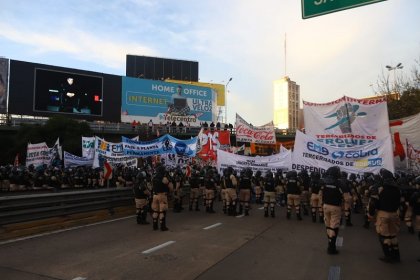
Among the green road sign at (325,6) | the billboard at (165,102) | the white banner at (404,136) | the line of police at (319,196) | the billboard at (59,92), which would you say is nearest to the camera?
the green road sign at (325,6)

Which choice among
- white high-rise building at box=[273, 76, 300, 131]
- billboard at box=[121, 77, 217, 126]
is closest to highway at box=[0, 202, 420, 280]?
billboard at box=[121, 77, 217, 126]

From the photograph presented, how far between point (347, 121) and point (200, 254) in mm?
9752

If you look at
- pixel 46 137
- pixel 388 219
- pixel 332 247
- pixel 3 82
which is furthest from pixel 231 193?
pixel 3 82

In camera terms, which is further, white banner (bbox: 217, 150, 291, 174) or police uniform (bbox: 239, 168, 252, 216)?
white banner (bbox: 217, 150, 291, 174)

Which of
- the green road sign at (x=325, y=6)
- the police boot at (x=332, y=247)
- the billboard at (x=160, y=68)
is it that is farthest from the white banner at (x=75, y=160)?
the billboard at (x=160, y=68)

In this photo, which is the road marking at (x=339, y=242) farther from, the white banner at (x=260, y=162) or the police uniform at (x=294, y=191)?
the white banner at (x=260, y=162)

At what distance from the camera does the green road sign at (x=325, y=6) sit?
274 inches

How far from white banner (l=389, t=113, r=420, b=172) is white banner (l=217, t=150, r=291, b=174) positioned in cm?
527

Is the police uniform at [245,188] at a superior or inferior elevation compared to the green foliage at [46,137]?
inferior

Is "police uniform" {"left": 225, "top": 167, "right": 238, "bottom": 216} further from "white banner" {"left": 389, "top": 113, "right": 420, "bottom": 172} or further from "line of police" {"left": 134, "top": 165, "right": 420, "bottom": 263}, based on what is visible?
"white banner" {"left": 389, "top": 113, "right": 420, "bottom": 172}

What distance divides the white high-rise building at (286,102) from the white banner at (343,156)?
114 m

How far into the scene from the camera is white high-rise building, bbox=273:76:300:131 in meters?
130

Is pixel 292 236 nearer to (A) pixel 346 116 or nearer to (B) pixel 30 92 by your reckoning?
(A) pixel 346 116

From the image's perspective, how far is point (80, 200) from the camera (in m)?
12.9
